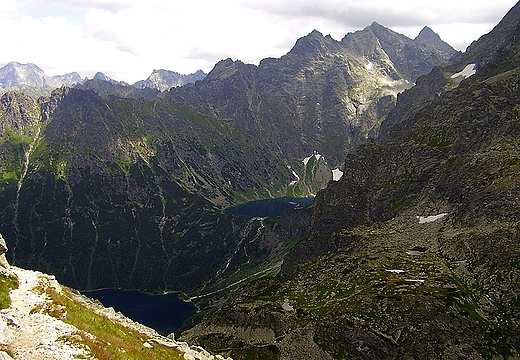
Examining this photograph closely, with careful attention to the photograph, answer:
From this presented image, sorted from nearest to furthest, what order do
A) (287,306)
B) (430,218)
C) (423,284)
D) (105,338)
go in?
(105,338) → (423,284) → (287,306) → (430,218)

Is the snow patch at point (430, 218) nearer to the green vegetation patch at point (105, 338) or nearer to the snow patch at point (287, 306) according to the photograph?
the snow patch at point (287, 306)

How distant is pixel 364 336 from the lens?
7575 centimetres

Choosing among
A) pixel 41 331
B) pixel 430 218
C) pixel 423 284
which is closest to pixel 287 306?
pixel 423 284

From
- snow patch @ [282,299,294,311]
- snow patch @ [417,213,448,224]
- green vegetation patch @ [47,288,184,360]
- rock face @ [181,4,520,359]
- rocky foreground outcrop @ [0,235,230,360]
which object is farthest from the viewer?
snow patch @ [417,213,448,224]

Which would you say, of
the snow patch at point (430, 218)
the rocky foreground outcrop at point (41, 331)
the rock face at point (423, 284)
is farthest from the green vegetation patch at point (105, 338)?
the snow patch at point (430, 218)

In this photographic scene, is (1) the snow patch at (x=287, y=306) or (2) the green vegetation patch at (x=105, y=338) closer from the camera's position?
(2) the green vegetation patch at (x=105, y=338)

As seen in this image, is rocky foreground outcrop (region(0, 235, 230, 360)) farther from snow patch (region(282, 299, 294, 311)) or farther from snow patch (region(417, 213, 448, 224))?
snow patch (region(417, 213, 448, 224))

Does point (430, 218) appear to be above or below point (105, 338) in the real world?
below

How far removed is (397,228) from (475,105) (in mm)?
82208

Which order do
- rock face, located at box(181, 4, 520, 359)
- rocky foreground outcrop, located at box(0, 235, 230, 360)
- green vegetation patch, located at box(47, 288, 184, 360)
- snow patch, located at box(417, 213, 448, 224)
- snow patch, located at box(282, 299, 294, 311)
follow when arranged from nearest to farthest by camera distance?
rocky foreground outcrop, located at box(0, 235, 230, 360), green vegetation patch, located at box(47, 288, 184, 360), rock face, located at box(181, 4, 520, 359), snow patch, located at box(282, 299, 294, 311), snow patch, located at box(417, 213, 448, 224)

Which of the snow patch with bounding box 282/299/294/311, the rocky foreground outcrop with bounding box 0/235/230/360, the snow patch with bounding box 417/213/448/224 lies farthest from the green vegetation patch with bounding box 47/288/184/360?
the snow patch with bounding box 417/213/448/224

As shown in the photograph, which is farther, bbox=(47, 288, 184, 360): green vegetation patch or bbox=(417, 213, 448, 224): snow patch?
bbox=(417, 213, 448, 224): snow patch

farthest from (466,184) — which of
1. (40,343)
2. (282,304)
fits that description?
(40,343)

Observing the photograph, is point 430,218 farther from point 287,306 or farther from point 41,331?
point 41,331
